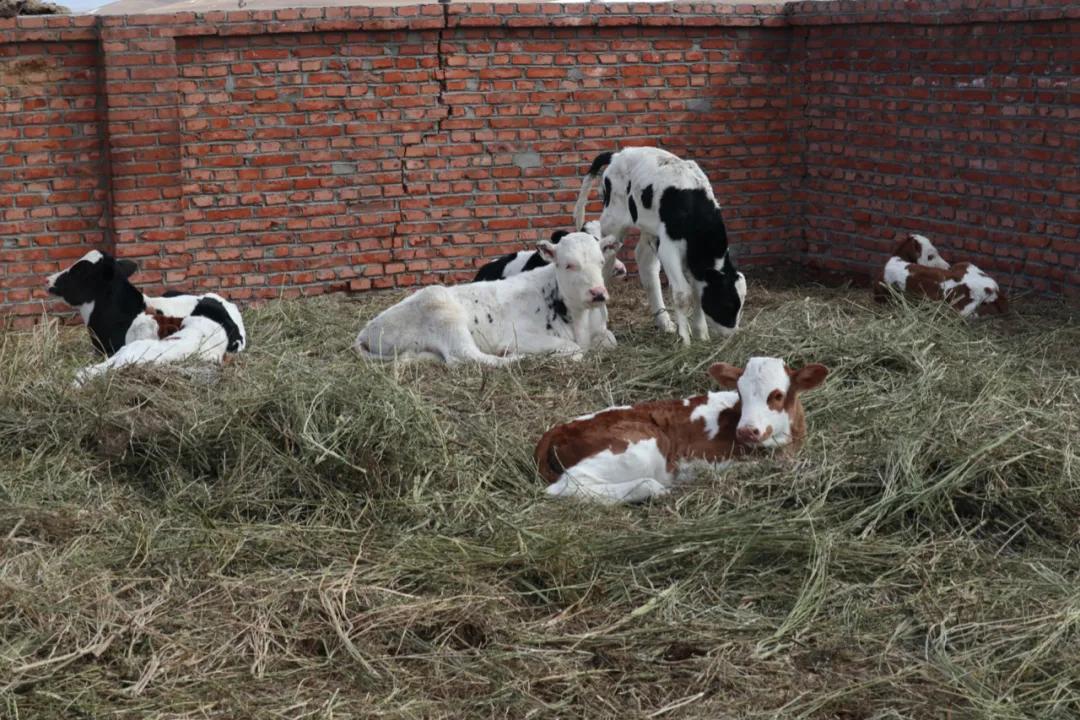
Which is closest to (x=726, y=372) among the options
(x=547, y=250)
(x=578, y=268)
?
(x=578, y=268)

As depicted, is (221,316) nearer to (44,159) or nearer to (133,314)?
(133,314)

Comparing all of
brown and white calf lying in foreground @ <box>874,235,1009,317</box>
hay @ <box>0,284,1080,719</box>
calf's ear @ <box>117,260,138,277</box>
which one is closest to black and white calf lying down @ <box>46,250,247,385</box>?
calf's ear @ <box>117,260,138,277</box>

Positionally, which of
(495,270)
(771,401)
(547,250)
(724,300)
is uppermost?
(771,401)

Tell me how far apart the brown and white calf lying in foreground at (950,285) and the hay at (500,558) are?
1.95 metres

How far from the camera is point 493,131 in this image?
477 inches

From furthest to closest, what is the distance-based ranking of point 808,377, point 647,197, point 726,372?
point 647,197
point 726,372
point 808,377

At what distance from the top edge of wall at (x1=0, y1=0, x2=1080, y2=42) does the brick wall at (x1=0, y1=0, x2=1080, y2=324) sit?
0.07ft

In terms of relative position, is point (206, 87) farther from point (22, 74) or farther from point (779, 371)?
point (779, 371)

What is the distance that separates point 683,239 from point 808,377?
3.06m

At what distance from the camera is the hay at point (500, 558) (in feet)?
15.9

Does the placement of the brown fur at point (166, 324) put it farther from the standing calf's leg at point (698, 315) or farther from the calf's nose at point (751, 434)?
the calf's nose at point (751, 434)

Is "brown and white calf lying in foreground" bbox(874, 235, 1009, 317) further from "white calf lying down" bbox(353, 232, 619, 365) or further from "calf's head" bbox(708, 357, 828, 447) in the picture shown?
"calf's head" bbox(708, 357, 828, 447)

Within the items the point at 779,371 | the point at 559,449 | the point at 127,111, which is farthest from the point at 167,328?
the point at 779,371

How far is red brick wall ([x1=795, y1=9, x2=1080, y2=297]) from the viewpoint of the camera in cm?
1061
